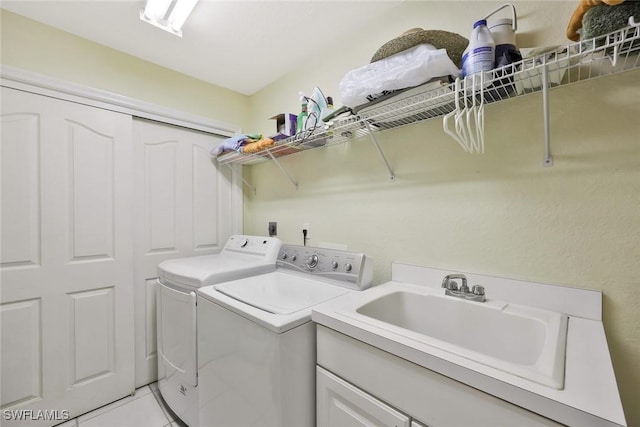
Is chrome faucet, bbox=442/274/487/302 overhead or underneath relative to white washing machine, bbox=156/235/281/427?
overhead

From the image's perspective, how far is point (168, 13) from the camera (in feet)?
4.90

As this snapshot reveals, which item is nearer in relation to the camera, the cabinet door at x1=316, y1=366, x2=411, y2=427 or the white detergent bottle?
the cabinet door at x1=316, y1=366, x2=411, y2=427

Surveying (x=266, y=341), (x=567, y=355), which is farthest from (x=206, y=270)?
(x=567, y=355)

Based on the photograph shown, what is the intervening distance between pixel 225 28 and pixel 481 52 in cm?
152

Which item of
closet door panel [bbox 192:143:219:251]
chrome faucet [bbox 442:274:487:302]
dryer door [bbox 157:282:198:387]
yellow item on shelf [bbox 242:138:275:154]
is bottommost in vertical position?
dryer door [bbox 157:282:198:387]

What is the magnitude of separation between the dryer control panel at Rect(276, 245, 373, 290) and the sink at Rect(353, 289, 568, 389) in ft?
0.59

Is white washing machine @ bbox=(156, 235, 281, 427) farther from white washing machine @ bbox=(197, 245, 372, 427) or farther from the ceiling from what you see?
the ceiling

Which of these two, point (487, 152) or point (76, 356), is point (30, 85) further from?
point (487, 152)

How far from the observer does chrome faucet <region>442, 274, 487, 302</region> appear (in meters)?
1.06

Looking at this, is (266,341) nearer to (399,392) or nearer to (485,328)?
(399,392)

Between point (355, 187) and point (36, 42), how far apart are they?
216cm

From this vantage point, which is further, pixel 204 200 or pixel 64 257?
pixel 204 200

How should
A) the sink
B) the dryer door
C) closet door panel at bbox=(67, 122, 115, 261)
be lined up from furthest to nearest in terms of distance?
closet door panel at bbox=(67, 122, 115, 261) → the dryer door → the sink

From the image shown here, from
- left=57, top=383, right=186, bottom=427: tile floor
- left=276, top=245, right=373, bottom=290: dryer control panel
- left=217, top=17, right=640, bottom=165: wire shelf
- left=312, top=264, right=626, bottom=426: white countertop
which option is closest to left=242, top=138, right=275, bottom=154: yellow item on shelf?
left=217, top=17, right=640, bottom=165: wire shelf
